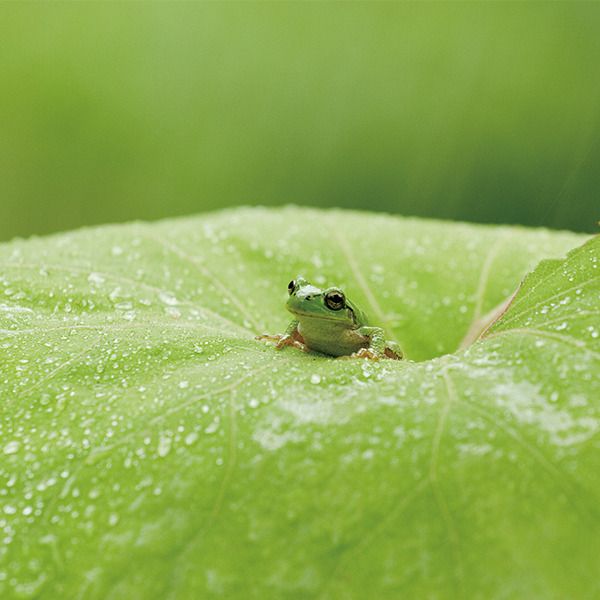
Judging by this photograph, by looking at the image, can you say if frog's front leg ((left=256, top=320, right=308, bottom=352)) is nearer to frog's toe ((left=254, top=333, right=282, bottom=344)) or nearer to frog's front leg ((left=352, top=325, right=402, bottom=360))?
frog's toe ((left=254, top=333, right=282, bottom=344))

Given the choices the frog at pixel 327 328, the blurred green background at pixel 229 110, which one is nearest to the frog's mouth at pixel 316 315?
the frog at pixel 327 328

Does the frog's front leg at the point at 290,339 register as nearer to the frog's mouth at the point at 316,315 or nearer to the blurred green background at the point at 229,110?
the frog's mouth at the point at 316,315

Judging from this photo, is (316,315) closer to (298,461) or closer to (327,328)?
(327,328)

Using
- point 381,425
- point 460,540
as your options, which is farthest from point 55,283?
point 460,540

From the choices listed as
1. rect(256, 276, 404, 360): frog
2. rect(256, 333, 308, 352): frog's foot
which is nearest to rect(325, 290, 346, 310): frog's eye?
rect(256, 276, 404, 360): frog

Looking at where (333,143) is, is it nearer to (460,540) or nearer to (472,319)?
(472,319)

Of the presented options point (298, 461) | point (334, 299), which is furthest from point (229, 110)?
point (298, 461)

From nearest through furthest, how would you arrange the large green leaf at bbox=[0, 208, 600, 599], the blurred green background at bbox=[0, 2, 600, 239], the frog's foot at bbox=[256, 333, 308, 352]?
the large green leaf at bbox=[0, 208, 600, 599] → the frog's foot at bbox=[256, 333, 308, 352] → the blurred green background at bbox=[0, 2, 600, 239]
